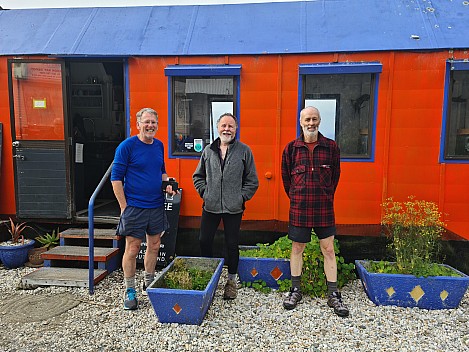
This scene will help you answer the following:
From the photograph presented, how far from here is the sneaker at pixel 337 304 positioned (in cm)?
361

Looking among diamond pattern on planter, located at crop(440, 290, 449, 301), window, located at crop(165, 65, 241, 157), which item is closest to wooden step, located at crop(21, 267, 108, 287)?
window, located at crop(165, 65, 241, 157)

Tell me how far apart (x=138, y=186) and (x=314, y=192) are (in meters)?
1.64

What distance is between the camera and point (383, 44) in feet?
15.0

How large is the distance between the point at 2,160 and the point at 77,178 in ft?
3.34

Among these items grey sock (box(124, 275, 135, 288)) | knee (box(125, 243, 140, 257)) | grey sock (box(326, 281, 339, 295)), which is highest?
knee (box(125, 243, 140, 257))

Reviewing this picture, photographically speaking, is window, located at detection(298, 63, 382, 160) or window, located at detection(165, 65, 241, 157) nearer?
window, located at detection(298, 63, 382, 160)

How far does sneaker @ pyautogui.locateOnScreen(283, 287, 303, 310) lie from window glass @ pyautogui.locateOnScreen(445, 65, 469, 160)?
2.44m

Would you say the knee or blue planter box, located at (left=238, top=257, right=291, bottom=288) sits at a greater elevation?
the knee

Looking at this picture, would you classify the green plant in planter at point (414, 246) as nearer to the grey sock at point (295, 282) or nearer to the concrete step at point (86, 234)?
the grey sock at point (295, 282)

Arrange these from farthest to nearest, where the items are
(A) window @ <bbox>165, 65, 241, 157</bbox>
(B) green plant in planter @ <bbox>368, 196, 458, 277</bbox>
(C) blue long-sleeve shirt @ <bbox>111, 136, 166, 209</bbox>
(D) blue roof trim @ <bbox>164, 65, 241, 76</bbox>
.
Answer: (A) window @ <bbox>165, 65, 241, 157</bbox>, (D) blue roof trim @ <bbox>164, 65, 241, 76</bbox>, (B) green plant in planter @ <bbox>368, 196, 458, 277</bbox>, (C) blue long-sleeve shirt @ <bbox>111, 136, 166, 209</bbox>

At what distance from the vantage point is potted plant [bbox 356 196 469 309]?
3717mm

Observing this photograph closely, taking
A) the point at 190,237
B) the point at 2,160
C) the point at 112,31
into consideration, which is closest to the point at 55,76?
the point at 112,31

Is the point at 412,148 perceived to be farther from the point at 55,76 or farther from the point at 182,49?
the point at 55,76

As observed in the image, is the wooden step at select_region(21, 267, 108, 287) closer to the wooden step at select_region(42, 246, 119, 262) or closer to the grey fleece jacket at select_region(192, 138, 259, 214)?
the wooden step at select_region(42, 246, 119, 262)
